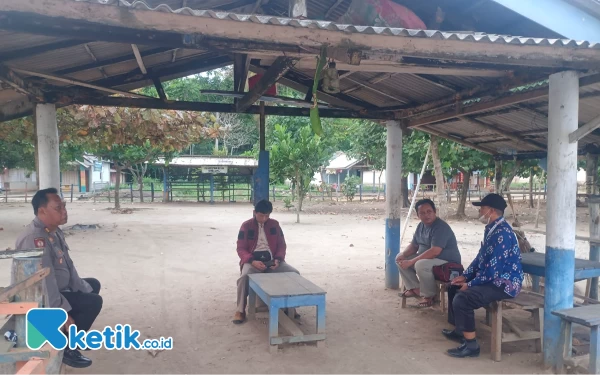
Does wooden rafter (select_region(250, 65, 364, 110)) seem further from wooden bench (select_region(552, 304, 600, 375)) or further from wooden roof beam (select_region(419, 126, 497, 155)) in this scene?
wooden bench (select_region(552, 304, 600, 375))

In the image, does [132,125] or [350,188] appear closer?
[132,125]

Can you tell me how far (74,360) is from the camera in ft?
12.3

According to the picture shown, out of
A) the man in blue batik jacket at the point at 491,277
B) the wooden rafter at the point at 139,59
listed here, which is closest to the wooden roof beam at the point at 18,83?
the wooden rafter at the point at 139,59

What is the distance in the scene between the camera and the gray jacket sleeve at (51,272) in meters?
3.32

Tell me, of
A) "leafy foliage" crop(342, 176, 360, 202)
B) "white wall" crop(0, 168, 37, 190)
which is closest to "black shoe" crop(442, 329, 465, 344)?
"leafy foliage" crop(342, 176, 360, 202)

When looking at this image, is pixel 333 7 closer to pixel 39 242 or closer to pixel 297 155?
pixel 39 242

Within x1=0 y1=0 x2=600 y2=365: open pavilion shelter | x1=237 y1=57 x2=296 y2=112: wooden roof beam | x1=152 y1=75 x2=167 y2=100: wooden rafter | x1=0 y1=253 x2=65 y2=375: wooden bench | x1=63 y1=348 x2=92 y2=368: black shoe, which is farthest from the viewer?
x1=152 y1=75 x2=167 y2=100: wooden rafter

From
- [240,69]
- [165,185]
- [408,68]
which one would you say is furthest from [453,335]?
[165,185]

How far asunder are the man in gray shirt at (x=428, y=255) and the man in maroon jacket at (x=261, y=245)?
1512 millimetres

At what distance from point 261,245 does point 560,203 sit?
3.27 meters

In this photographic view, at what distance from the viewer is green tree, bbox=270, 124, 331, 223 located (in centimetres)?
1747

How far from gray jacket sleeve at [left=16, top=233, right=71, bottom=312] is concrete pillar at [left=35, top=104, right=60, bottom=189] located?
1.77 m

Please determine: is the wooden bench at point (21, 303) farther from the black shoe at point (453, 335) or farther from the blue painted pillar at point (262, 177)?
the black shoe at point (453, 335)

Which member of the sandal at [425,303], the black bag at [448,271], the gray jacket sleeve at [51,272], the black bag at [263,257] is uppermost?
the gray jacket sleeve at [51,272]
